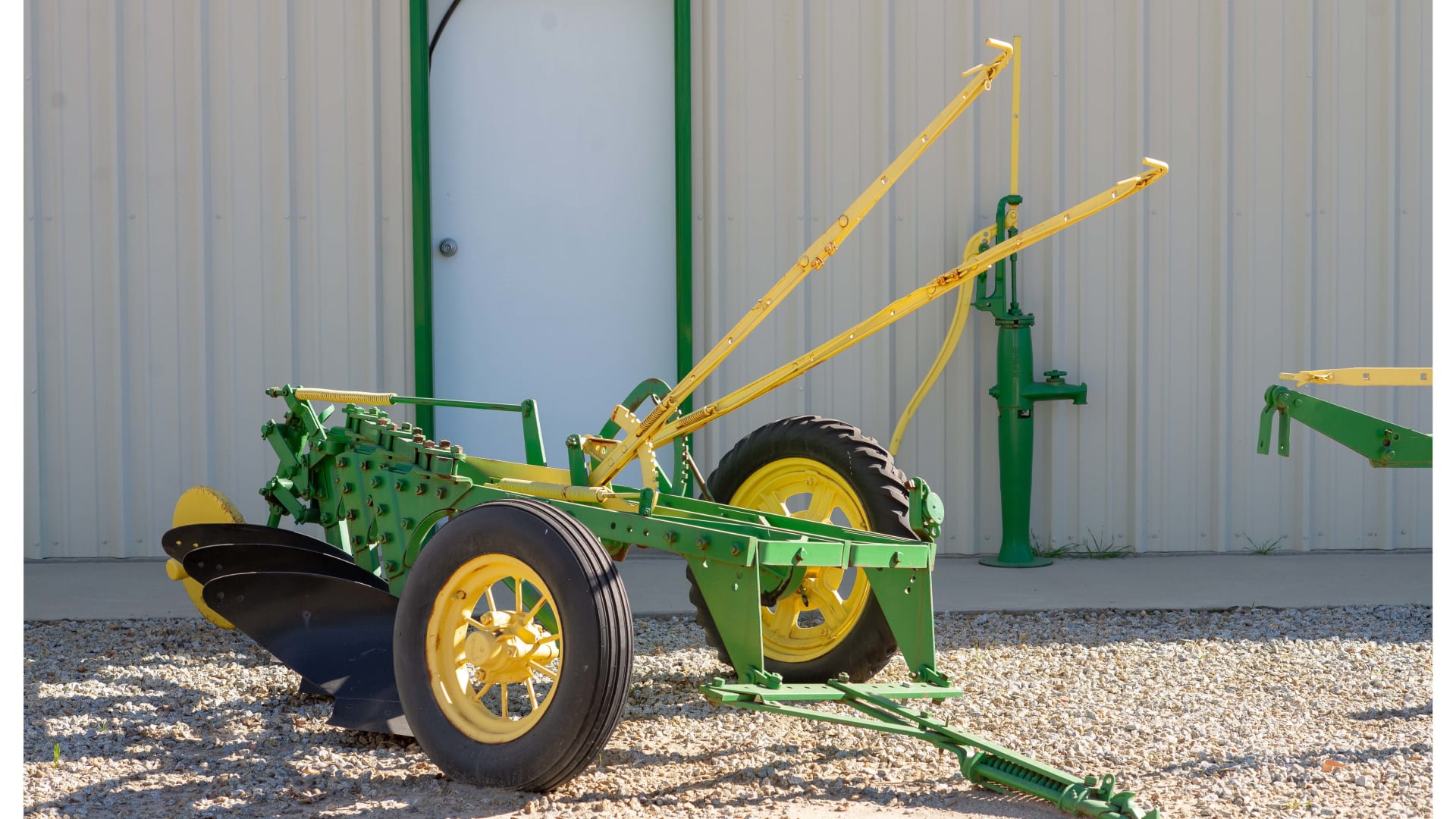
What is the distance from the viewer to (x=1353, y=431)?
3801 mm

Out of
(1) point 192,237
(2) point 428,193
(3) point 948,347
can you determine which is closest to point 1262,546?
(3) point 948,347

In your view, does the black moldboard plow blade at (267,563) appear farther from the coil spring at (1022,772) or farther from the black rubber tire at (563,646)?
the coil spring at (1022,772)

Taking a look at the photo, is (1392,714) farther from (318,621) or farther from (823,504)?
(318,621)

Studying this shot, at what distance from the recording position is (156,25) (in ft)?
20.5

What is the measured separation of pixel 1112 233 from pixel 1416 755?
355 centimetres

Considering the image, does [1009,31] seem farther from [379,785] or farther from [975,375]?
[379,785]

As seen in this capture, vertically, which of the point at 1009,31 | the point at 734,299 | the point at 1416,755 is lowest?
the point at 1416,755

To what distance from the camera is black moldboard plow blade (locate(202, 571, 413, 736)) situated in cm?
377

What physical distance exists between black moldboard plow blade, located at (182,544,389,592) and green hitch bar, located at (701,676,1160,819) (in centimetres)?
155

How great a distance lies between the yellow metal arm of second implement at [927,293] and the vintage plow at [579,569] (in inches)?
0.4

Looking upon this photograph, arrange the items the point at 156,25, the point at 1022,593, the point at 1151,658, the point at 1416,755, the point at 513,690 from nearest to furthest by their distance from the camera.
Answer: the point at 1416,755 < the point at 513,690 < the point at 1151,658 < the point at 1022,593 < the point at 156,25

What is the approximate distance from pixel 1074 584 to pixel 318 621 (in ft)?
11.2

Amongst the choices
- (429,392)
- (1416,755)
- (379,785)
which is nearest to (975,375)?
(429,392)

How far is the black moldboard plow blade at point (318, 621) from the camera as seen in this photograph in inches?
148
